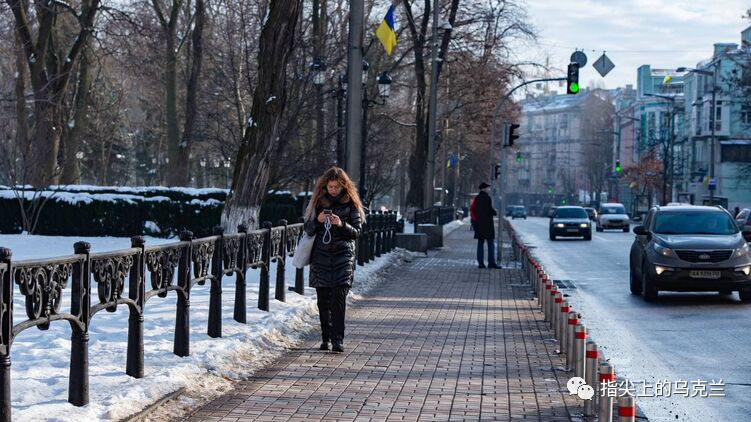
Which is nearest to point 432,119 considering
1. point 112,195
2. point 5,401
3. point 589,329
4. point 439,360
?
point 112,195

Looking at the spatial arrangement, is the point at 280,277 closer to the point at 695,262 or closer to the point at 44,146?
the point at 695,262

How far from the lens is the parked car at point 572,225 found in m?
49.8

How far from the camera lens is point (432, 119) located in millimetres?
39531

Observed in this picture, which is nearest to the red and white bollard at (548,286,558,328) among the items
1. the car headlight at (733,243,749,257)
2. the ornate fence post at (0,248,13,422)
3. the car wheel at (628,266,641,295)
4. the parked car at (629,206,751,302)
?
the parked car at (629,206,751,302)

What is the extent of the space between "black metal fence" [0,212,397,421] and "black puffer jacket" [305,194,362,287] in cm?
98

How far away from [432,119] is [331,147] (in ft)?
18.5

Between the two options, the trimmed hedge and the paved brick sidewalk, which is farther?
the trimmed hedge

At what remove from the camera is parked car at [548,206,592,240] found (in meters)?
49.8

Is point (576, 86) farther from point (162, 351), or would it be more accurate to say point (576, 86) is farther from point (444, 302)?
point (162, 351)

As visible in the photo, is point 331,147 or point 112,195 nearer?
point 112,195

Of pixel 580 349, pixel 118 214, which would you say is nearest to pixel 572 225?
pixel 118 214

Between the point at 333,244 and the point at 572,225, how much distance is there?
39.0 meters

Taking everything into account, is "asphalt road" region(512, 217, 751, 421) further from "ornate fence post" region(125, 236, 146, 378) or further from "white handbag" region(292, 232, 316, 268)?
"ornate fence post" region(125, 236, 146, 378)

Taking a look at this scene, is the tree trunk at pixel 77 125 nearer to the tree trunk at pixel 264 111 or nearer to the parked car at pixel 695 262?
the tree trunk at pixel 264 111
